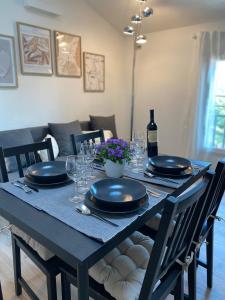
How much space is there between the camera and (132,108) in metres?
4.22

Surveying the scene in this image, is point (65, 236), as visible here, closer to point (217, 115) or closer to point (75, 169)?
point (75, 169)

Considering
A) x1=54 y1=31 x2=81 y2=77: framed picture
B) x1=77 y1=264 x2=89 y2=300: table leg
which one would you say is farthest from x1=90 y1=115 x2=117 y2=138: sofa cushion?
x1=77 y1=264 x2=89 y2=300: table leg

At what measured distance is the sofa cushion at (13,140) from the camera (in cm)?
245

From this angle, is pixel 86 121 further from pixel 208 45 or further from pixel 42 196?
pixel 42 196

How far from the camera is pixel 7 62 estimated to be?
2684 millimetres

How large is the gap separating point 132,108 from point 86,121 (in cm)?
99

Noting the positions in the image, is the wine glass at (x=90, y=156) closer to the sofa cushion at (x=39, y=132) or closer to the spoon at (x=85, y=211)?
the spoon at (x=85, y=211)

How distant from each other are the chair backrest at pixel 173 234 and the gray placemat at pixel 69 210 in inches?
6.6

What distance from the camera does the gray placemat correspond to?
931 mm

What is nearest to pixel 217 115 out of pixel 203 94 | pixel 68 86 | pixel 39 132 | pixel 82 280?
pixel 203 94

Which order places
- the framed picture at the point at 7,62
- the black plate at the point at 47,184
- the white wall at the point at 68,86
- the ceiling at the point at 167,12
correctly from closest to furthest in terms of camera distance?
the black plate at the point at 47,184
the framed picture at the point at 7,62
the white wall at the point at 68,86
the ceiling at the point at 167,12

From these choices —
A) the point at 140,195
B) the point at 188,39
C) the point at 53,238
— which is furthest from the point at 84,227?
the point at 188,39

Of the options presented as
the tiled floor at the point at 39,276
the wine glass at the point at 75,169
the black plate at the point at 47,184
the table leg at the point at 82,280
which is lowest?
the tiled floor at the point at 39,276

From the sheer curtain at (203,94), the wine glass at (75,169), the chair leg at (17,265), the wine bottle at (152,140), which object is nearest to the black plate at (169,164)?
the wine bottle at (152,140)
